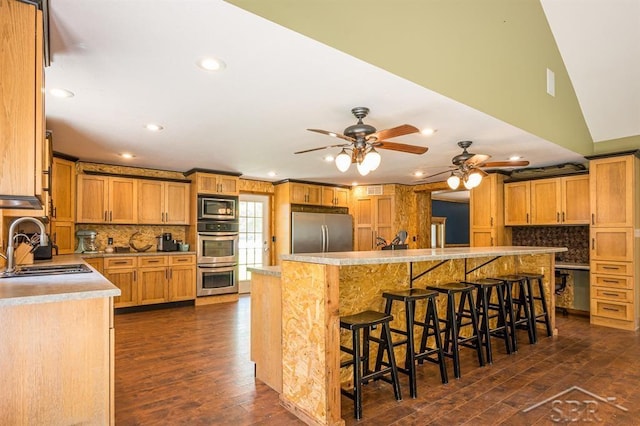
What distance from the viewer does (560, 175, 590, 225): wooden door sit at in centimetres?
527

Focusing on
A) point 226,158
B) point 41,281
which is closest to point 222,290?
point 226,158

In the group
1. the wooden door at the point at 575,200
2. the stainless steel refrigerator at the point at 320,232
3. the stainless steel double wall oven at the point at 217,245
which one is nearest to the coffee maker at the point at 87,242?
the stainless steel double wall oven at the point at 217,245

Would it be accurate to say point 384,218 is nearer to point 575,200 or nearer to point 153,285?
Answer: point 575,200

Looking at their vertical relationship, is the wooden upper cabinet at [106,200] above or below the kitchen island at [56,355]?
above

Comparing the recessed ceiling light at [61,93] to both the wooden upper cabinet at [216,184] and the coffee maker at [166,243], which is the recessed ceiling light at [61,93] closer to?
the wooden upper cabinet at [216,184]

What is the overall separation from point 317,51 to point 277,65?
0.31m

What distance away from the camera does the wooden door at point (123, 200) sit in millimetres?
5586

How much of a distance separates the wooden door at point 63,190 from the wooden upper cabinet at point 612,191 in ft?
22.9

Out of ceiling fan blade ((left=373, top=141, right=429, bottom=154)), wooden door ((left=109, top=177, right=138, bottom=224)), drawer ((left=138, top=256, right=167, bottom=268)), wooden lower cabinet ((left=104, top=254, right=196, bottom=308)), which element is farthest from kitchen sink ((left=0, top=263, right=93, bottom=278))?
ceiling fan blade ((left=373, top=141, right=429, bottom=154))

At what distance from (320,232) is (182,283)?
2704mm

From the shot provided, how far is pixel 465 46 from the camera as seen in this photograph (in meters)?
3.04

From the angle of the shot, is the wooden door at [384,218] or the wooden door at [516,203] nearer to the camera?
the wooden door at [516,203]

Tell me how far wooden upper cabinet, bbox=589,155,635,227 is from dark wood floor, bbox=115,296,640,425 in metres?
1.45

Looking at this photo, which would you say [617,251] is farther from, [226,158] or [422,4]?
[226,158]
